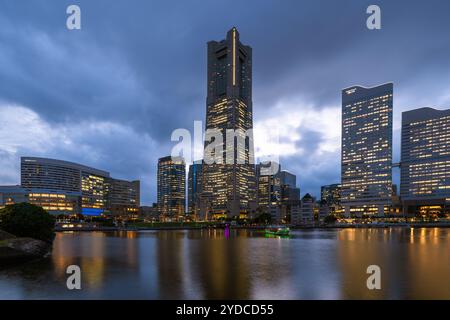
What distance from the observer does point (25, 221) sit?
65625 mm

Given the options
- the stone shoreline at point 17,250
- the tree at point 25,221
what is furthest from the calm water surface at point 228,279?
the tree at point 25,221

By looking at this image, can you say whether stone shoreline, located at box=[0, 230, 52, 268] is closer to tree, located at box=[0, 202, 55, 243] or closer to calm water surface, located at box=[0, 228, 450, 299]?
calm water surface, located at box=[0, 228, 450, 299]

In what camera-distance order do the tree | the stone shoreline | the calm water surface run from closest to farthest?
the calm water surface, the stone shoreline, the tree

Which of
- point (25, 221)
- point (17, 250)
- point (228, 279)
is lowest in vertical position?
point (228, 279)

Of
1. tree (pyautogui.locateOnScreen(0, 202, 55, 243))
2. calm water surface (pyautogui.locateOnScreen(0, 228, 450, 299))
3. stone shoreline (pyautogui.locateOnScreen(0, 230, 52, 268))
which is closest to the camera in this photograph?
calm water surface (pyautogui.locateOnScreen(0, 228, 450, 299))

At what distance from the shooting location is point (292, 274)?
1720 inches

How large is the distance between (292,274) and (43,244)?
50.1 meters

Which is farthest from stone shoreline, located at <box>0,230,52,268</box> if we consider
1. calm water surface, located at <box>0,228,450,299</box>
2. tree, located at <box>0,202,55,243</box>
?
tree, located at <box>0,202,55,243</box>

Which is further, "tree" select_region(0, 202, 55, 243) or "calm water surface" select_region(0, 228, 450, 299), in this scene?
"tree" select_region(0, 202, 55, 243)

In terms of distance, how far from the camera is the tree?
6500 centimetres

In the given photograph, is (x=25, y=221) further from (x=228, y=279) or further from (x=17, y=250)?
(x=228, y=279)

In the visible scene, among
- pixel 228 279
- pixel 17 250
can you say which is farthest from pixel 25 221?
pixel 228 279
